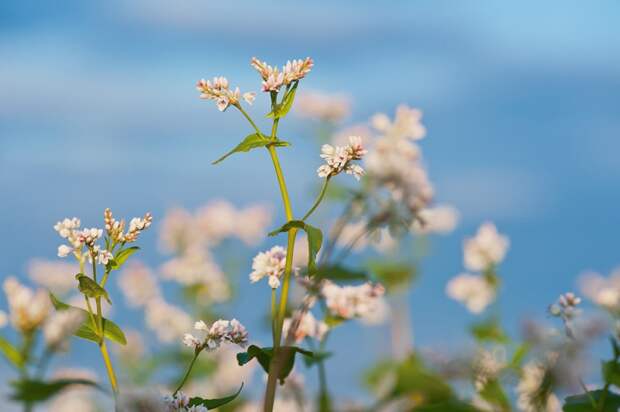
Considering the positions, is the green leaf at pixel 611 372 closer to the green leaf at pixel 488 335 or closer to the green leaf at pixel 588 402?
the green leaf at pixel 588 402

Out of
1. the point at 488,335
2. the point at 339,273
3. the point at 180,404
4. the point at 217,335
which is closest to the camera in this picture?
the point at 339,273

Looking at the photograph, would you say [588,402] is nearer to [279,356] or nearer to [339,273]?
[279,356]

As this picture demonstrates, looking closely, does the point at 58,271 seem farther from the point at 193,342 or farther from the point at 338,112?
the point at 193,342

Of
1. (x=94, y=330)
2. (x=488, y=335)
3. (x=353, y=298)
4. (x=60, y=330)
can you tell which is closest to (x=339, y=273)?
(x=353, y=298)

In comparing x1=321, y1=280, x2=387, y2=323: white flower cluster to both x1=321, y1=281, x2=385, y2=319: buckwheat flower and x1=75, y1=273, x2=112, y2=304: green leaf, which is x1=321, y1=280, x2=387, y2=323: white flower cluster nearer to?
x1=321, y1=281, x2=385, y2=319: buckwheat flower

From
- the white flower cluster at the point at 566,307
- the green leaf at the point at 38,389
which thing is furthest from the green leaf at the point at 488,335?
the green leaf at the point at 38,389

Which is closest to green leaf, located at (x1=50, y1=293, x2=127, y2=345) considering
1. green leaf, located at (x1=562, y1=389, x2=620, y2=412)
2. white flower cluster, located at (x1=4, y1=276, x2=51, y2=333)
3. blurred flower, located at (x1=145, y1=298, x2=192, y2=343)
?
white flower cluster, located at (x1=4, y1=276, x2=51, y2=333)

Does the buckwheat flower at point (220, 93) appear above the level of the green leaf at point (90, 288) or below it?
above
